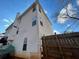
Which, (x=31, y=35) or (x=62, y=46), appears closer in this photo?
(x=62, y=46)

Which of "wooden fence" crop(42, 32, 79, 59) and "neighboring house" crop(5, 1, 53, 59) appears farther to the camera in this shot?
"neighboring house" crop(5, 1, 53, 59)

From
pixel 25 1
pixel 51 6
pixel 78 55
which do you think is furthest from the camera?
pixel 51 6

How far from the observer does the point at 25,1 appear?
6273 millimetres

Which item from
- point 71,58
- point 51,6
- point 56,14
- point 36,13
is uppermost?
point 36,13

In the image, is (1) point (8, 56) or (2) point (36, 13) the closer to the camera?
(2) point (36, 13)

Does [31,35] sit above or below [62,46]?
above

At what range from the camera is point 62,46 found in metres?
5.00

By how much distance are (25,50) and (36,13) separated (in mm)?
4512

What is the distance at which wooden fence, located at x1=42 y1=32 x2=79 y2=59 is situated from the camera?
14.8 ft

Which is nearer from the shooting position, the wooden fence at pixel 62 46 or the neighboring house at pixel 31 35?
the wooden fence at pixel 62 46

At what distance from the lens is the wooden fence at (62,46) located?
4.50m

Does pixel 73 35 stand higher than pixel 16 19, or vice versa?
pixel 16 19

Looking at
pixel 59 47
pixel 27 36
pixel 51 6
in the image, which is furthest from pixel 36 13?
pixel 59 47

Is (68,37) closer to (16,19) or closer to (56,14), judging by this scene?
(56,14)
